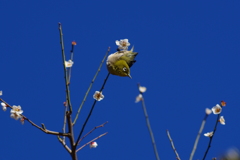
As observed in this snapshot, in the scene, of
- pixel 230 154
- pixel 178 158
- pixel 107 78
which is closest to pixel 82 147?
pixel 107 78

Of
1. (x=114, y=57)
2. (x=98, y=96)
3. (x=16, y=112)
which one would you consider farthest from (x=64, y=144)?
(x=114, y=57)

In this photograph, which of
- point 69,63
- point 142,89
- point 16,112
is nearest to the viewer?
point 142,89

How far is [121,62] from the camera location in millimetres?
3322

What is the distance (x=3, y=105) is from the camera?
341cm

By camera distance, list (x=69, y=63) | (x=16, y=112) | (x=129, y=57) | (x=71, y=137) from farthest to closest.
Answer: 1. (x=69, y=63)
2. (x=129, y=57)
3. (x=16, y=112)
4. (x=71, y=137)

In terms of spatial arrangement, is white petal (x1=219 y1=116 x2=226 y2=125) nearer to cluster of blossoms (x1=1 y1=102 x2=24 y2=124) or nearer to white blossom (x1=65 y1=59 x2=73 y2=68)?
white blossom (x1=65 y1=59 x2=73 y2=68)

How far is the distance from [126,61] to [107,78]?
0.27m

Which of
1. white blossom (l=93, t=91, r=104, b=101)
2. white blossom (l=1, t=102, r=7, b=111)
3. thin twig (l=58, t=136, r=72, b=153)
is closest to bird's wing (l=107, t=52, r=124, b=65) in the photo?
white blossom (l=93, t=91, r=104, b=101)

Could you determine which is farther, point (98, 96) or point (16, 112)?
point (98, 96)

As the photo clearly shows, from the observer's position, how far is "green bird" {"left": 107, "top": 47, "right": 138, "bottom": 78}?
3293mm

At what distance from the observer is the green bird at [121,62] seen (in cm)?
329

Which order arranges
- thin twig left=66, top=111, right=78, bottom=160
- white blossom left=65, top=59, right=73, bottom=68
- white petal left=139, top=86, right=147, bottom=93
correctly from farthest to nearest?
white blossom left=65, top=59, right=73, bottom=68, thin twig left=66, top=111, right=78, bottom=160, white petal left=139, top=86, right=147, bottom=93

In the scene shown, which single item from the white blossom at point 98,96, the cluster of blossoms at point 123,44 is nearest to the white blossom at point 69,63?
the white blossom at point 98,96

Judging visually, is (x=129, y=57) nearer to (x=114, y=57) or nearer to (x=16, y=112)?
(x=114, y=57)
